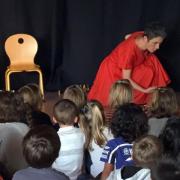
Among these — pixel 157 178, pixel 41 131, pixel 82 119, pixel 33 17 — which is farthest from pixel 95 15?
pixel 157 178

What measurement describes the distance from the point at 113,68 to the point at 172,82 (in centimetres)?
120

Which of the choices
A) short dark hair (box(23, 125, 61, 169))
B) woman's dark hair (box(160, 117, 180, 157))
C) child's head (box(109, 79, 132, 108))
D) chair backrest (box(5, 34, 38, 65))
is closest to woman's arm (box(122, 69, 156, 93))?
child's head (box(109, 79, 132, 108))

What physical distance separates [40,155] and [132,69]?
2574 millimetres

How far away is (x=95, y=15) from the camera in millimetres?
5270

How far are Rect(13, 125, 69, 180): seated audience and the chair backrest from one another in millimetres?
3109

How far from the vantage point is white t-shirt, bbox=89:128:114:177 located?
9.05ft

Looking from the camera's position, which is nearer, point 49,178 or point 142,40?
point 49,178

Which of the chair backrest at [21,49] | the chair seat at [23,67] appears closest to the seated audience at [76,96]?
the chair seat at [23,67]

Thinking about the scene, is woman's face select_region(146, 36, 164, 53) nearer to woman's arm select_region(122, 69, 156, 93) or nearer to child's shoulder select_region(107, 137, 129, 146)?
woman's arm select_region(122, 69, 156, 93)

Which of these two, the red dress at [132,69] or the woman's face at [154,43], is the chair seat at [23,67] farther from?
the woman's face at [154,43]

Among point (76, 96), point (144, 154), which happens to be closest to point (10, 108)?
point (76, 96)

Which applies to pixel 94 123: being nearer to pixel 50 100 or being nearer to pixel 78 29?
pixel 50 100

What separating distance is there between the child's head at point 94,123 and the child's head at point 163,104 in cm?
39

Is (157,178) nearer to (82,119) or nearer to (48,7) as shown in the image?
(82,119)
